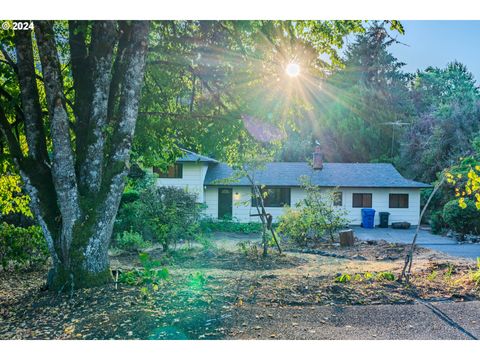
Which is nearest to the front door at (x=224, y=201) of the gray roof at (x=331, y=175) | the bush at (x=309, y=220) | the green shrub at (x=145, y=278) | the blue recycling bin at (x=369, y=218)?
the gray roof at (x=331, y=175)

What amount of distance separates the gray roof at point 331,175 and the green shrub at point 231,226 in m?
2.21

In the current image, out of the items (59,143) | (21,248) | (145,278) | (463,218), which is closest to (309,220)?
(463,218)

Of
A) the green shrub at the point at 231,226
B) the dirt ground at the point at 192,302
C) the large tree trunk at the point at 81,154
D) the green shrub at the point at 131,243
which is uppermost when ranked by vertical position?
the large tree trunk at the point at 81,154

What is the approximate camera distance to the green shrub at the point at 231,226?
19.3m

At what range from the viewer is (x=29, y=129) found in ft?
17.4

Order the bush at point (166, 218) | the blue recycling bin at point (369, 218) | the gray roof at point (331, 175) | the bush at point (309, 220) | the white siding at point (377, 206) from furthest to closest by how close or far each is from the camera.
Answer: the white siding at point (377, 206)
the gray roof at point (331, 175)
the blue recycling bin at point (369, 218)
the bush at point (309, 220)
the bush at point (166, 218)

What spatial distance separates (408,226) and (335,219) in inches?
351

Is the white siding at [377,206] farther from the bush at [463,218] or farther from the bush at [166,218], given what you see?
the bush at [166,218]

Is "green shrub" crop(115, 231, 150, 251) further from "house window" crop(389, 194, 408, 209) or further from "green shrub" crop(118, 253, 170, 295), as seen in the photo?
"house window" crop(389, 194, 408, 209)

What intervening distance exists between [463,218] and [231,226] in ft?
33.4

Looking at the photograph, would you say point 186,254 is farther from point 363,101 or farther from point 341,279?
point 363,101

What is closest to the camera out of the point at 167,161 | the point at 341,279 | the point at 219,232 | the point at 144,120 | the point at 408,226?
the point at 341,279

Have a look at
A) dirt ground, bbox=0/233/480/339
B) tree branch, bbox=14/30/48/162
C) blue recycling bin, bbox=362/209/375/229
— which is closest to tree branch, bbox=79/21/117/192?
tree branch, bbox=14/30/48/162
